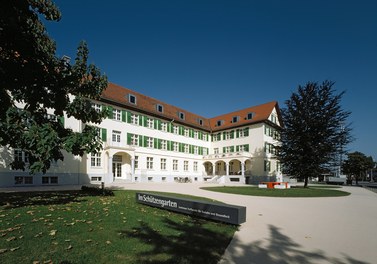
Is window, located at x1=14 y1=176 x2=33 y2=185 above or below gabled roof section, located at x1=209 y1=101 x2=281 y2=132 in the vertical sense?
below

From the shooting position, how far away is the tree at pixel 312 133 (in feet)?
75.7

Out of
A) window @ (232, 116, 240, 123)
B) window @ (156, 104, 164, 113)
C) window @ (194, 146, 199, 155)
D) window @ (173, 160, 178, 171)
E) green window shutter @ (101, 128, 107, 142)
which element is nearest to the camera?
green window shutter @ (101, 128, 107, 142)

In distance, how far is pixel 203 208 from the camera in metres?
6.94

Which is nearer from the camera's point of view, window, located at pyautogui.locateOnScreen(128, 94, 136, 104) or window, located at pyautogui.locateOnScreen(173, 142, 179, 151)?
window, located at pyautogui.locateOnScreen(128, 94, 136, 104)

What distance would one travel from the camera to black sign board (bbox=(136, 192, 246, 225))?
6309 millimetres

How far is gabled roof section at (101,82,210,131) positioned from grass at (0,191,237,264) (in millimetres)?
20640

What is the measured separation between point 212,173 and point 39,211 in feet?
113

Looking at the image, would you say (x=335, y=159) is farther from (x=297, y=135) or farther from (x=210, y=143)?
(x=210, y=143)

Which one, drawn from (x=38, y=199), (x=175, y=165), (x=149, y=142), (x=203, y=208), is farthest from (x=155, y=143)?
(x=203, y=208)

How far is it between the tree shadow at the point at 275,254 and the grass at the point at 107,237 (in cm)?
29

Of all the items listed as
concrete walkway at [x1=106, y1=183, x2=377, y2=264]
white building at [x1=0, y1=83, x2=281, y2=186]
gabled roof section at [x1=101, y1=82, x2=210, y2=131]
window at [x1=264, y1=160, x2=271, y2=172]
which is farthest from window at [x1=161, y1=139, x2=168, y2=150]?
concrete walkway at [x1=106, y1=183, x2=377, y2=264]

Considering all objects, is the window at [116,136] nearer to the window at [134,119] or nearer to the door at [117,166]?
the door at [117,166]

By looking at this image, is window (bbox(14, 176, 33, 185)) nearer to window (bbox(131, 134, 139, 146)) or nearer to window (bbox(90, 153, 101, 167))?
window (bbox(90, 153, 101, 167))

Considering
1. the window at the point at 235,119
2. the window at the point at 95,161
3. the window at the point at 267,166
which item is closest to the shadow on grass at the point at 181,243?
the window at the point at 95,161
